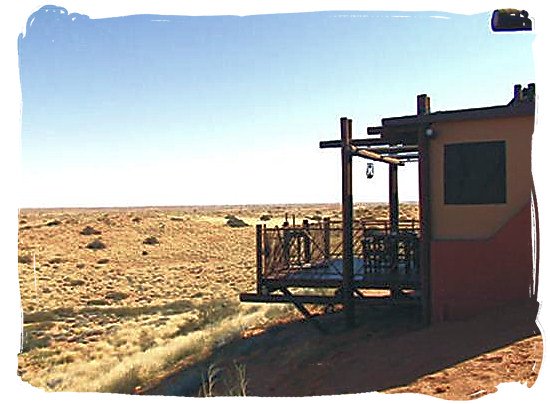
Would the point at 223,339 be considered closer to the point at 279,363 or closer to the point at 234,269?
the point at 279,363

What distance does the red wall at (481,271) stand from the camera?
5973 millimetres

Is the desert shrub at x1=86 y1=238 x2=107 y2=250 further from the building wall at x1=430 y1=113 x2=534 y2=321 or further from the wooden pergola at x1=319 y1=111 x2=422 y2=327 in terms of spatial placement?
the building wall at x1=430 y1=113 x2=534 y2=321

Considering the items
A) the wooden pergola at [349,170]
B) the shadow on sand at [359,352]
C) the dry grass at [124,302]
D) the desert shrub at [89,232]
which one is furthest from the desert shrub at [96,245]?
the wooden pergola at [349,170]

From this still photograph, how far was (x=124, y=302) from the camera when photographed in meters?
22.3

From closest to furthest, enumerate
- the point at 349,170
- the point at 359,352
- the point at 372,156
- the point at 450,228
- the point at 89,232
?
the point at 359,352, the point at 450,228, the point at 349,170, the point at 372,156, the point at 89,232

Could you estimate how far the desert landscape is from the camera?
4137 millimetres

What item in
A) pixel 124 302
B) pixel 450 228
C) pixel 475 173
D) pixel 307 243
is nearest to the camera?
pixel 475 173

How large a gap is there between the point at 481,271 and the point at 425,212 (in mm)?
1246

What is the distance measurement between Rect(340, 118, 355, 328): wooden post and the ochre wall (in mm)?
1616

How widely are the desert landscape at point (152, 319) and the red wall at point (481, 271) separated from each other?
1154 millimetres

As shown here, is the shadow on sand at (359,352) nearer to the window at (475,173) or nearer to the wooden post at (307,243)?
the wooden post at (307,243)

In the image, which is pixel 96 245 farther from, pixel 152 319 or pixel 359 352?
pixel 359 352

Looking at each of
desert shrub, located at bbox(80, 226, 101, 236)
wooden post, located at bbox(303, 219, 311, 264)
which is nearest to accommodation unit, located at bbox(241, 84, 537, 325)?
wooden post, located at bbox(303, 219, 311, 264)

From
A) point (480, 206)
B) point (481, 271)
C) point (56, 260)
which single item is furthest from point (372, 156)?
point (56, 260)
